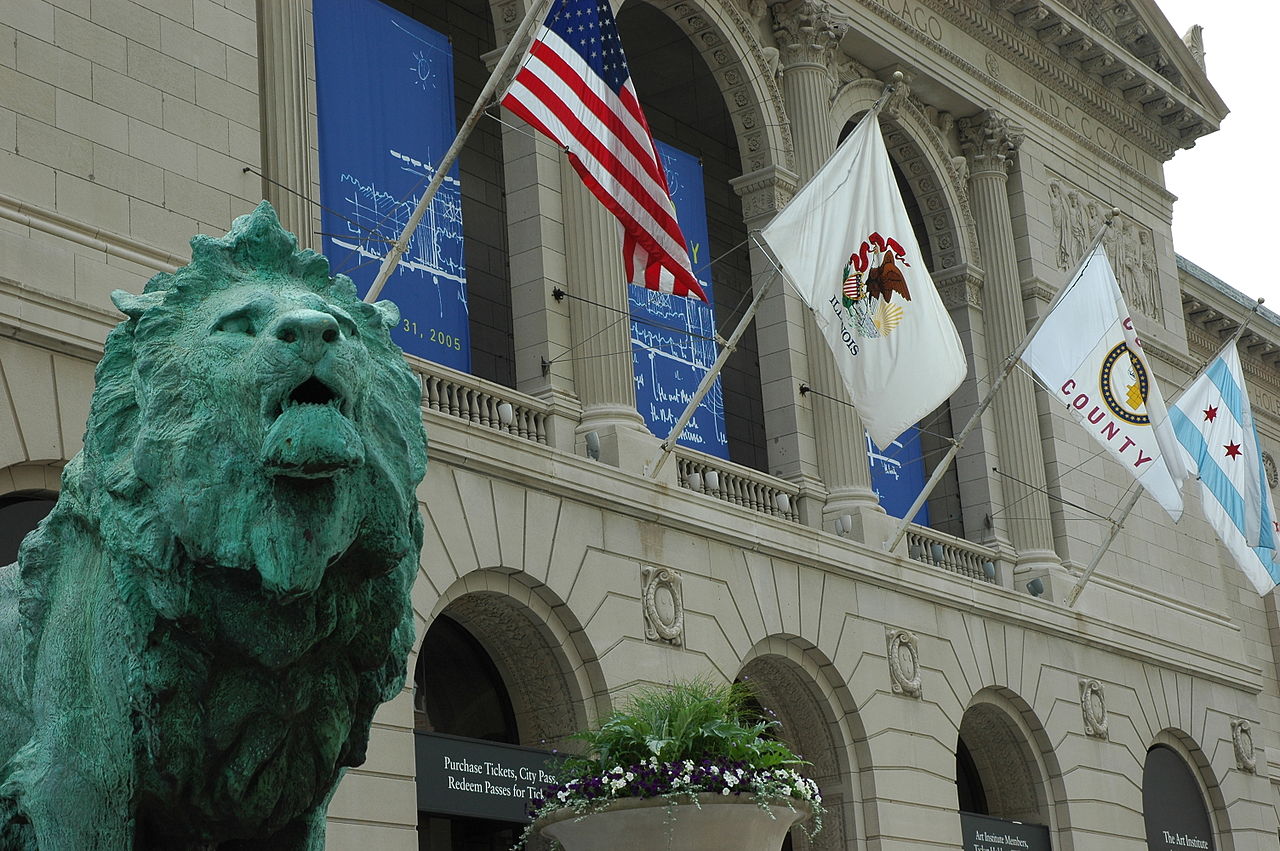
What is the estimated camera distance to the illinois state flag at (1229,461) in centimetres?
2714

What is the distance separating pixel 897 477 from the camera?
27.7m

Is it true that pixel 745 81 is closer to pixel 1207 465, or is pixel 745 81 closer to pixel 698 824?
pixel 1207 465

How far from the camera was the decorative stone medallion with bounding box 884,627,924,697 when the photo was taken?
2519cm

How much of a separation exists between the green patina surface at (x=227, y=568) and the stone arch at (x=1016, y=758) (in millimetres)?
24940

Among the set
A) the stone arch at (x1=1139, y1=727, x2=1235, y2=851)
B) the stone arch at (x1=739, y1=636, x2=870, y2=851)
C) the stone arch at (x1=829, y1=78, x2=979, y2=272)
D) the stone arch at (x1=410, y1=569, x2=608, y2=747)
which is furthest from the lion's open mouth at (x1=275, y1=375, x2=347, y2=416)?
the stone arch at (x1=1139, y1=727, x2=1235, y2=851)

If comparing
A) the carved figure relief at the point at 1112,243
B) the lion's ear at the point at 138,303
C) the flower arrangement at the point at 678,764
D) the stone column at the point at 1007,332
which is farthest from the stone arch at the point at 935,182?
the lion's ear at the point at 138,303

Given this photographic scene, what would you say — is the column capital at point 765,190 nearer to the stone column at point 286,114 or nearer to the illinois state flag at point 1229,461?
the illinois state flag at point 1229,461

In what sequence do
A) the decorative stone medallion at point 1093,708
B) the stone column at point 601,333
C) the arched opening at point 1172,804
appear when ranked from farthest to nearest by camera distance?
the arched opening at point 1172,804 < the decorative stone medallion at point 1093,708 < the stone column at point 601,333

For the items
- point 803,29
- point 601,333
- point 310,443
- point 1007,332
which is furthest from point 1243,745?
point 310,443

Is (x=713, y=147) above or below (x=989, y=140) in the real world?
above

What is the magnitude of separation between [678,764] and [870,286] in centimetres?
1021

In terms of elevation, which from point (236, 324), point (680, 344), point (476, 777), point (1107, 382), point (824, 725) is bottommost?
point (236, 324)

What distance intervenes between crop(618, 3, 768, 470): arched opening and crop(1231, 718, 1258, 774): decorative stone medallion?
10356 mm

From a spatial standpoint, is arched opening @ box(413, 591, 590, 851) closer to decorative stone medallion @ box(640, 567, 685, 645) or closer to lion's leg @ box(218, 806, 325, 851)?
decorative stone medallion @ box(640, 567, 685, 645)
